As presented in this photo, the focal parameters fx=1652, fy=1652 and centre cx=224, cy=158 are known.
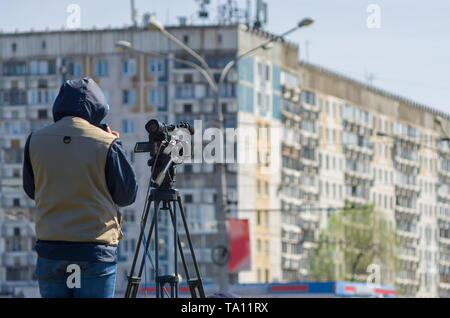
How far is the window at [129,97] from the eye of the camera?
111m

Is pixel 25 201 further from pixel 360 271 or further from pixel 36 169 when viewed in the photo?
pixel 36 169

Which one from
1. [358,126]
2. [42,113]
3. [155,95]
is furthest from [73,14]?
[358,126]

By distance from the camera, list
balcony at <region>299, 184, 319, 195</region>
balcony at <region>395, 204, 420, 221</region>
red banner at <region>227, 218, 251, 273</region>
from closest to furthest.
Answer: red banner at <region>227, 218, 251, 273</region>, balcony at <region>299, 184, 319, 195</region>, balcony at <region>395, 204, 420, 221</region>

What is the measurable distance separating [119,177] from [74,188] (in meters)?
0.26

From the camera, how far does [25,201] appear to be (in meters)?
110

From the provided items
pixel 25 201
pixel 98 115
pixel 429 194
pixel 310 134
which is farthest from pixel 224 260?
pixel 429 194

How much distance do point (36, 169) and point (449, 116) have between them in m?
140

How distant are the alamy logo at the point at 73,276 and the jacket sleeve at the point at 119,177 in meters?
→ 0.46

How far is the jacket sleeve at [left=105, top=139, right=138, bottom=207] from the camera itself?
30.5 ft

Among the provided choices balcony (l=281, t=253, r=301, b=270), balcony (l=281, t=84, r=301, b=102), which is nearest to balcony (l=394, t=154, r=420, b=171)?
balcony (l=281, t=84, r=301, b=102)

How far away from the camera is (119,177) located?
9305 mm

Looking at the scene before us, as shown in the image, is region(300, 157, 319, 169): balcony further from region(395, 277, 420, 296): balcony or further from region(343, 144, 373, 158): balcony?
region(395, 277, 420, 296): balcony

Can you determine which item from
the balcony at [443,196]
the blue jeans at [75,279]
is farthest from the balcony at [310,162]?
the blue jeans at [75,279]

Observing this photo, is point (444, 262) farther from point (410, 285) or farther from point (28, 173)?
point (28, 173)
